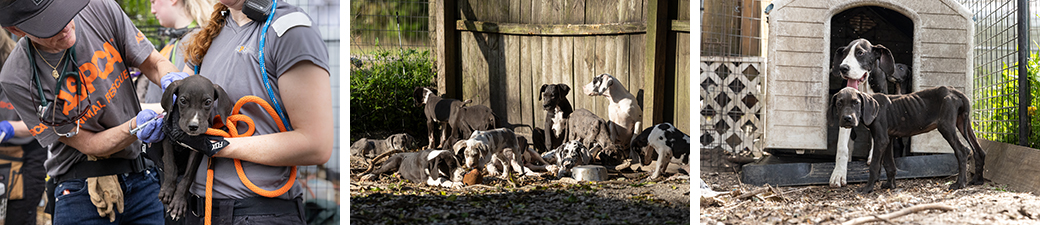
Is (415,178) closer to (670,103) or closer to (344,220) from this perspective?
(344,220)

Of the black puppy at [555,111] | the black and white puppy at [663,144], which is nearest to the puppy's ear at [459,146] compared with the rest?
the black puppy at [555,111]

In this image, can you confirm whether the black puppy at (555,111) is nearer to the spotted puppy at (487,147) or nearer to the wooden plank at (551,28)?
the spotted puppy at (487,147)

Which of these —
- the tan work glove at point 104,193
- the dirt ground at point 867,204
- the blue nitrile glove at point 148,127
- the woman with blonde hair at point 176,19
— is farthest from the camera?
the dirt ground at point 867,204

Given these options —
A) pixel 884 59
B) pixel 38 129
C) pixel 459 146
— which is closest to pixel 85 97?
pixel 38 129

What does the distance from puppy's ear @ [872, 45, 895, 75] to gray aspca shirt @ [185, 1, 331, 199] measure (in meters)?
3.11

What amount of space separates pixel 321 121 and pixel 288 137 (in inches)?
6.2

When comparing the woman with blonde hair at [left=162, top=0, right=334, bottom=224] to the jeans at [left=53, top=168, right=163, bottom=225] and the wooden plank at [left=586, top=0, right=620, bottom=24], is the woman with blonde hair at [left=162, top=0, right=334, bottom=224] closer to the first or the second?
the jeans at [left=53, top=168, right=163, bottom=225]

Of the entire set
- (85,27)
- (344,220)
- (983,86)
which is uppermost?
(85,27)

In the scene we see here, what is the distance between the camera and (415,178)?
393 cm

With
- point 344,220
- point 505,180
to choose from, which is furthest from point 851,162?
point 344,220

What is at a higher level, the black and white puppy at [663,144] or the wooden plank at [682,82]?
the wooden plank at [682,82]

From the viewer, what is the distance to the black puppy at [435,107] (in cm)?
396

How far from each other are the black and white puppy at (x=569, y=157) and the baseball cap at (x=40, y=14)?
103 inches

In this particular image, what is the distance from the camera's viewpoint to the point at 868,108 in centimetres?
377
